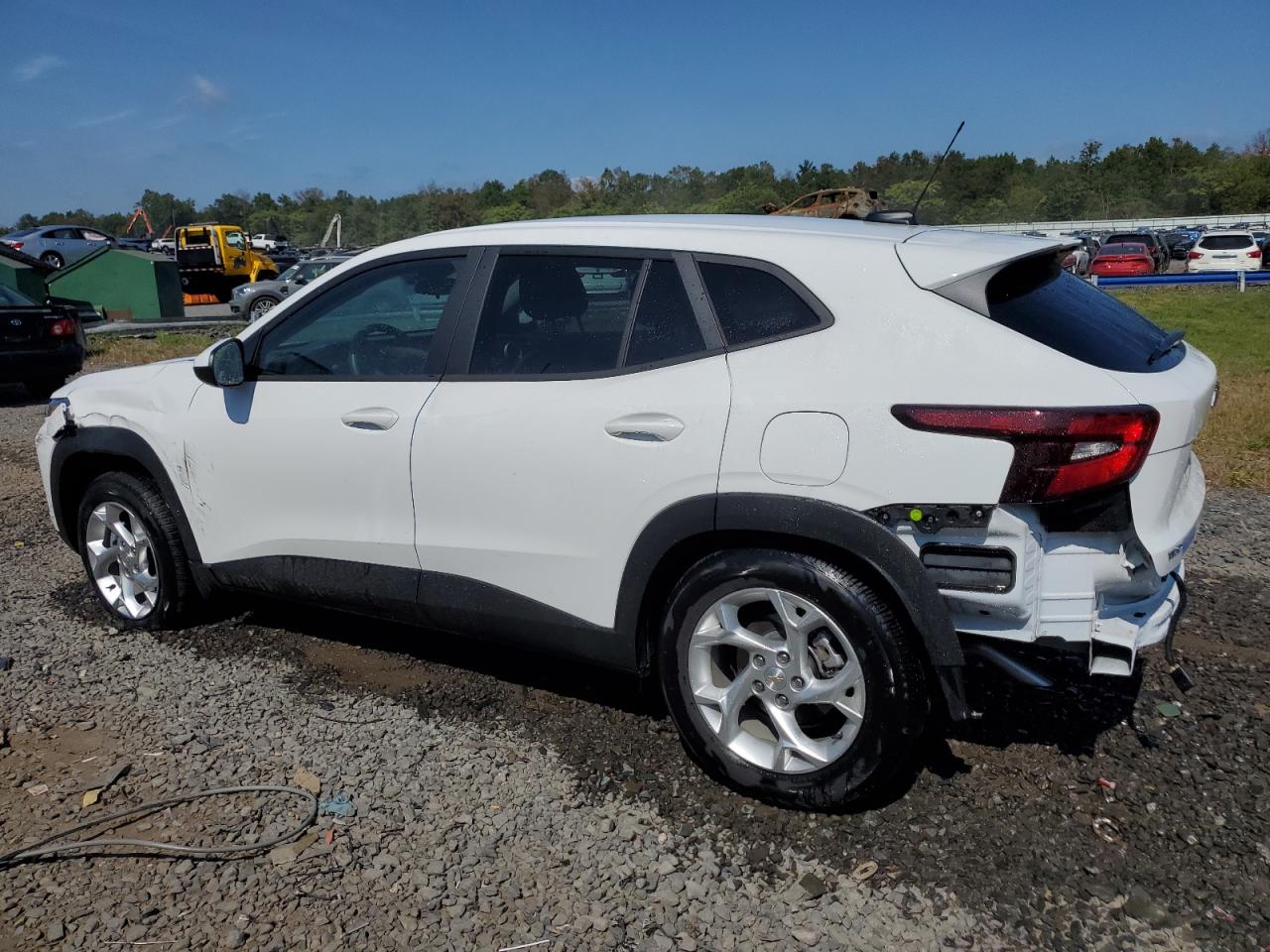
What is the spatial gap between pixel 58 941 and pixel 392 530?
5.51 feet

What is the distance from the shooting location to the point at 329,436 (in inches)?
159

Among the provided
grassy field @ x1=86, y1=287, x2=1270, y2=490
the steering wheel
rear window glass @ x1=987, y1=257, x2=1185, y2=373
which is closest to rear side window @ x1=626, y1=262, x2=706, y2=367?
rear window glass @ x1=987, y1=257, x2=1185, y2=373

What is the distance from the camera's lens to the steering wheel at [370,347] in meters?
4.10

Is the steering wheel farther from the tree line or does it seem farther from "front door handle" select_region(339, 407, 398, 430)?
the tree line

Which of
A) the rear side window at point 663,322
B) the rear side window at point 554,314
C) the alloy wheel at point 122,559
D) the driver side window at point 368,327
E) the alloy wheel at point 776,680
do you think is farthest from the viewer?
the alloy wheel at point 122,559

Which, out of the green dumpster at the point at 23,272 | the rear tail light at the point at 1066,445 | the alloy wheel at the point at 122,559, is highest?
the green dumpster at the point at 23,272

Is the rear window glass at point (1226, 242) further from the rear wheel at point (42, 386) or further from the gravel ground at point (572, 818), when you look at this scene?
the gravel ground at point (572, 818)

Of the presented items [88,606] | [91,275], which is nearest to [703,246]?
[88,606]

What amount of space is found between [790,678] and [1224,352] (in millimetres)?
13714

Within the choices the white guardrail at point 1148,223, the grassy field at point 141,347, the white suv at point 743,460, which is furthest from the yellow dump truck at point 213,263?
the white guardrail at point 1148,223

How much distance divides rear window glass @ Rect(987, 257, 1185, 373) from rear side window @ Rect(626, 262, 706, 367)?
0.93 metres

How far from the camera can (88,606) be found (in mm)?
5277

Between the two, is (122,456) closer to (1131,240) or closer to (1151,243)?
(1131,240)

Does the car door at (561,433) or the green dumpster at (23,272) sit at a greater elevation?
the green dumpster at (23,272)
